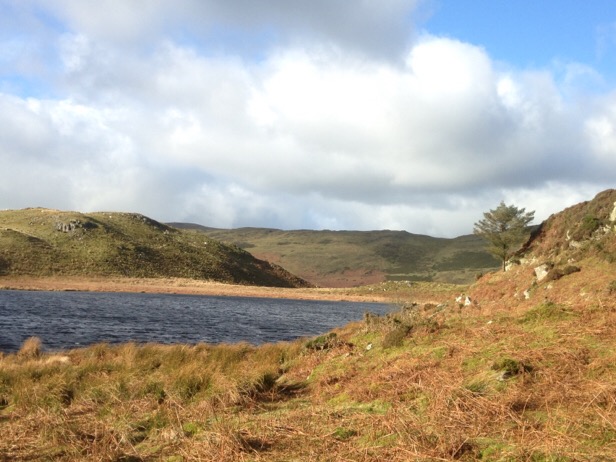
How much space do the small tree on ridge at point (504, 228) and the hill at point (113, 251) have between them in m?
84.2

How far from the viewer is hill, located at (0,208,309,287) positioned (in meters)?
98.7

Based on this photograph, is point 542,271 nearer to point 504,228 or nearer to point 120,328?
point 504,228

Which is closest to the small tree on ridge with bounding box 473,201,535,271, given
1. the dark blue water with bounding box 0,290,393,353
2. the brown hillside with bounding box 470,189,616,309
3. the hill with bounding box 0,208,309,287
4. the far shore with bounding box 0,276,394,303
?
the brown hillside with bounding box 470,189,616,309

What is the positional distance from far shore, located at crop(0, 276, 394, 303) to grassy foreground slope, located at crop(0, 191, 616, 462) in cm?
6843

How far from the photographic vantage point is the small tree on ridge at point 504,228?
38125 millimetres

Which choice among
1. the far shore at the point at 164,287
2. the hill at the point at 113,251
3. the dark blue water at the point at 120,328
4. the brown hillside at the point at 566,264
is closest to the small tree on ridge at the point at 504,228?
the brown hillside at the point at 566,264

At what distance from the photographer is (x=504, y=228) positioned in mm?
39188

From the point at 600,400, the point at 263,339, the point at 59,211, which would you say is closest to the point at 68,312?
the point at 263,339

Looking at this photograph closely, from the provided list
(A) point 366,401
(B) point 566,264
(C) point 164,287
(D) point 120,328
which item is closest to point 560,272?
(B) point 566,264

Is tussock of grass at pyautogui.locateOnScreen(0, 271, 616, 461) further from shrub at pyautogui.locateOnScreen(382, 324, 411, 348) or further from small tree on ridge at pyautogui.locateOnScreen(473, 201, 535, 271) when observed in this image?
small tree on ridge at pyautogui.locateOnScreen(473, 201, 535, 271)

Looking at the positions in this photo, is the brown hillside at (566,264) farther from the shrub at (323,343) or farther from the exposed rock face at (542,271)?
the shrub at (323,343)

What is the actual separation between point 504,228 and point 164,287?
7473 centimetres

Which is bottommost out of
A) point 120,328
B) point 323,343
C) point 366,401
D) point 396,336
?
point 120,328

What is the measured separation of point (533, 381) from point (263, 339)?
27.7 m
